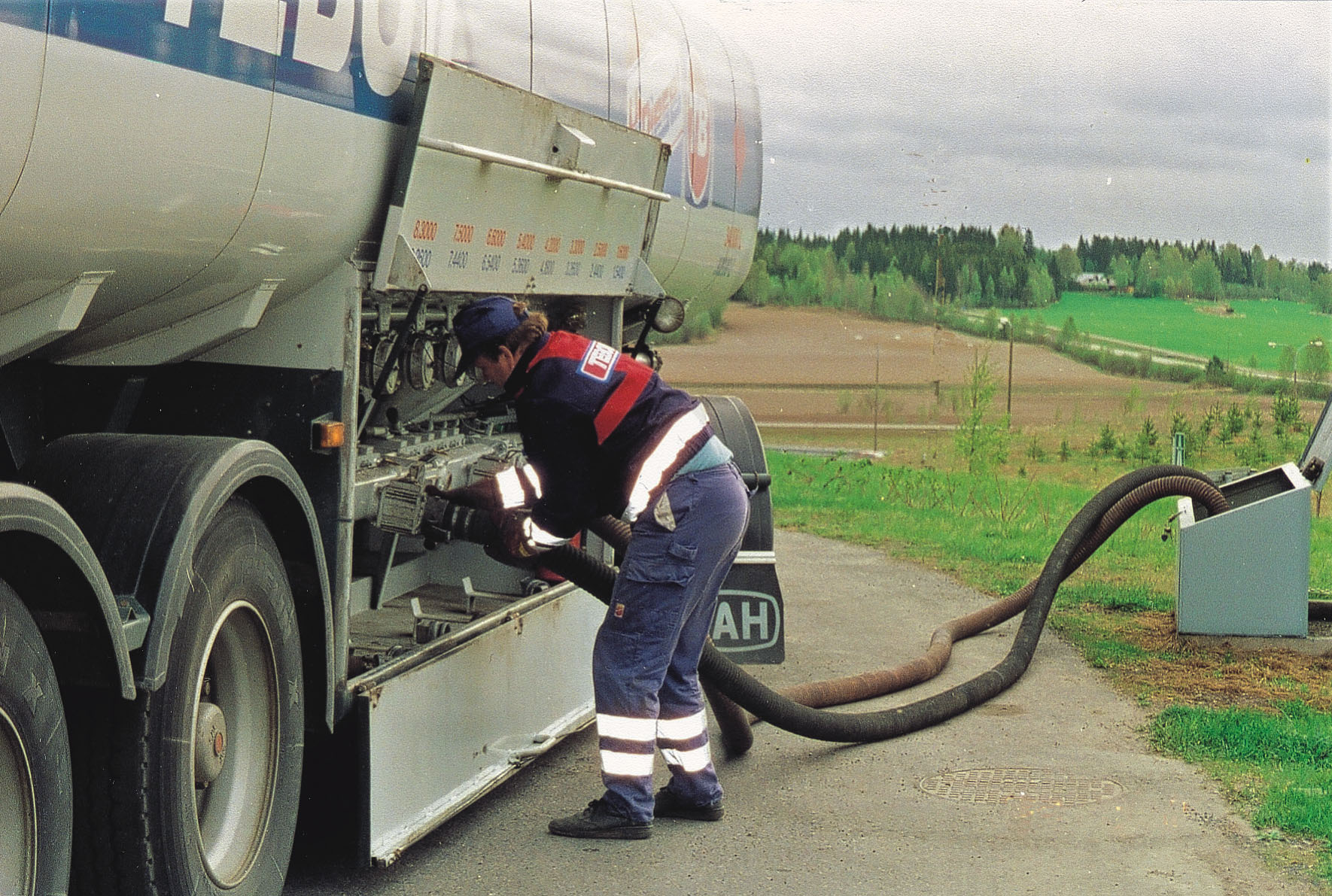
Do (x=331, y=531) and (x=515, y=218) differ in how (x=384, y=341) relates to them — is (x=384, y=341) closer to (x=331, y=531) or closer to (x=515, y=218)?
(x=515, y=218)

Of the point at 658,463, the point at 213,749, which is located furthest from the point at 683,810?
the point at 213,749

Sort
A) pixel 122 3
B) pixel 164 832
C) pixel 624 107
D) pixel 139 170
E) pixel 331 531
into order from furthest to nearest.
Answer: pixel 624 107 → pixel 331 531 → pixel 164 832 → pixel 139 170 → pixel 122 3

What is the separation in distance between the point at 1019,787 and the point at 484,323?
2.64 meters

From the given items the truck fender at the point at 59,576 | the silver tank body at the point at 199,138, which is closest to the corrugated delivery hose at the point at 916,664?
the silver tank body at the point at 199,138

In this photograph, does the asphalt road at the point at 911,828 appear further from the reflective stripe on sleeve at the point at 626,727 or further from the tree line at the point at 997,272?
the tree line at the point at 997,272

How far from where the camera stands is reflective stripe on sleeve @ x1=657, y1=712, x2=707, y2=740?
17.3 ft

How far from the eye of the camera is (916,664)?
738cm

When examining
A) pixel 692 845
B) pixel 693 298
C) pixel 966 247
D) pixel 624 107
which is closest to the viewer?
pixel 692 845

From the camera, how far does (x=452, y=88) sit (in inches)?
179

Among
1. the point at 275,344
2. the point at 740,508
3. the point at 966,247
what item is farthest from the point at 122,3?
the point at 966,247

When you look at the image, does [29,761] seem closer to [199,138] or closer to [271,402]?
[199,138]

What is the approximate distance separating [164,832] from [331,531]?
113cm

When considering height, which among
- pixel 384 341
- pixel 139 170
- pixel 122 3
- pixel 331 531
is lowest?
pixel 331 531

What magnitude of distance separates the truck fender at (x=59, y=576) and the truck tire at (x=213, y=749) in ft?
0.68
